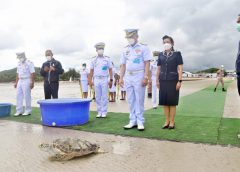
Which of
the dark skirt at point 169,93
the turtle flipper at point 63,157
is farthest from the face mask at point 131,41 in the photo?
the turtle flipper at point 63,157

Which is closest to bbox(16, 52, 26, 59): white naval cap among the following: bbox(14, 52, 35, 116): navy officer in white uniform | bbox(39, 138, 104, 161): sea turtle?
bbox(14, 52, 35, 116): navy officer in white uniform

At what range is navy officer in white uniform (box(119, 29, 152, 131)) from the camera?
6.92 m

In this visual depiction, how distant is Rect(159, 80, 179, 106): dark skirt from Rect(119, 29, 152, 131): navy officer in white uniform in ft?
1.35

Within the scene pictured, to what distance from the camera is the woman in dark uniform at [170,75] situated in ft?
22.0

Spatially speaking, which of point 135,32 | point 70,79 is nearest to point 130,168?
point 135,32

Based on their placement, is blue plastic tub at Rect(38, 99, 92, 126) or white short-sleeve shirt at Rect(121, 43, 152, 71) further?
blue plastic tub at Rect(38, 99, 92, 126)

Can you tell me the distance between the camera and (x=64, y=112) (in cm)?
→ 761

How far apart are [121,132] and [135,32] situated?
218cm

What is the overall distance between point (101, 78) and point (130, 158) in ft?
14.2

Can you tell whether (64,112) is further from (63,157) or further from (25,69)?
(63,157)

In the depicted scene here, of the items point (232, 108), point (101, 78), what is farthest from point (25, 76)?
point (232, 108)

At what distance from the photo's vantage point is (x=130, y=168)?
4.34m

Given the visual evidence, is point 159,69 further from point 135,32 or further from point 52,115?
point 52,115

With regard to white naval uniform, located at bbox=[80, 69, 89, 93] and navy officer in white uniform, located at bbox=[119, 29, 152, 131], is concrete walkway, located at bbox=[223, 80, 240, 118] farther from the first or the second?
white naval uniform, located at bbox=[80, 69, 89, 93]
